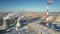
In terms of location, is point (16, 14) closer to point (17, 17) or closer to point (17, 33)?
point (17, 17)

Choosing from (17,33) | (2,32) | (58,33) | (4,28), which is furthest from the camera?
(4,28)

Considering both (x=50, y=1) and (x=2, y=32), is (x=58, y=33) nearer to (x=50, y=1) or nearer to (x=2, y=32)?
(x=50, y=1)

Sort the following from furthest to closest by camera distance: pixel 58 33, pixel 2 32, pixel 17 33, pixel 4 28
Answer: pixel 4 28, pixel 2 32, pixel 17 33, pixel 58 33

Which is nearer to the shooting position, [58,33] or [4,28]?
[58,33]

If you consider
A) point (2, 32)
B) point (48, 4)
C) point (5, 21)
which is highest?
point (48, 4)

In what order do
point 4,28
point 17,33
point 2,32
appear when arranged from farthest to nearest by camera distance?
point 4,28 < point 2,32 < point 17,33

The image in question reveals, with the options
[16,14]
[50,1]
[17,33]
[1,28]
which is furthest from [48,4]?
[1,28]

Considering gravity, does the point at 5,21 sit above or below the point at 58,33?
above

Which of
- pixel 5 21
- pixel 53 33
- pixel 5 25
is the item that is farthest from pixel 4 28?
pixel 53 33

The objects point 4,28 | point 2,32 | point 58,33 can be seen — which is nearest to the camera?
point 58,33
